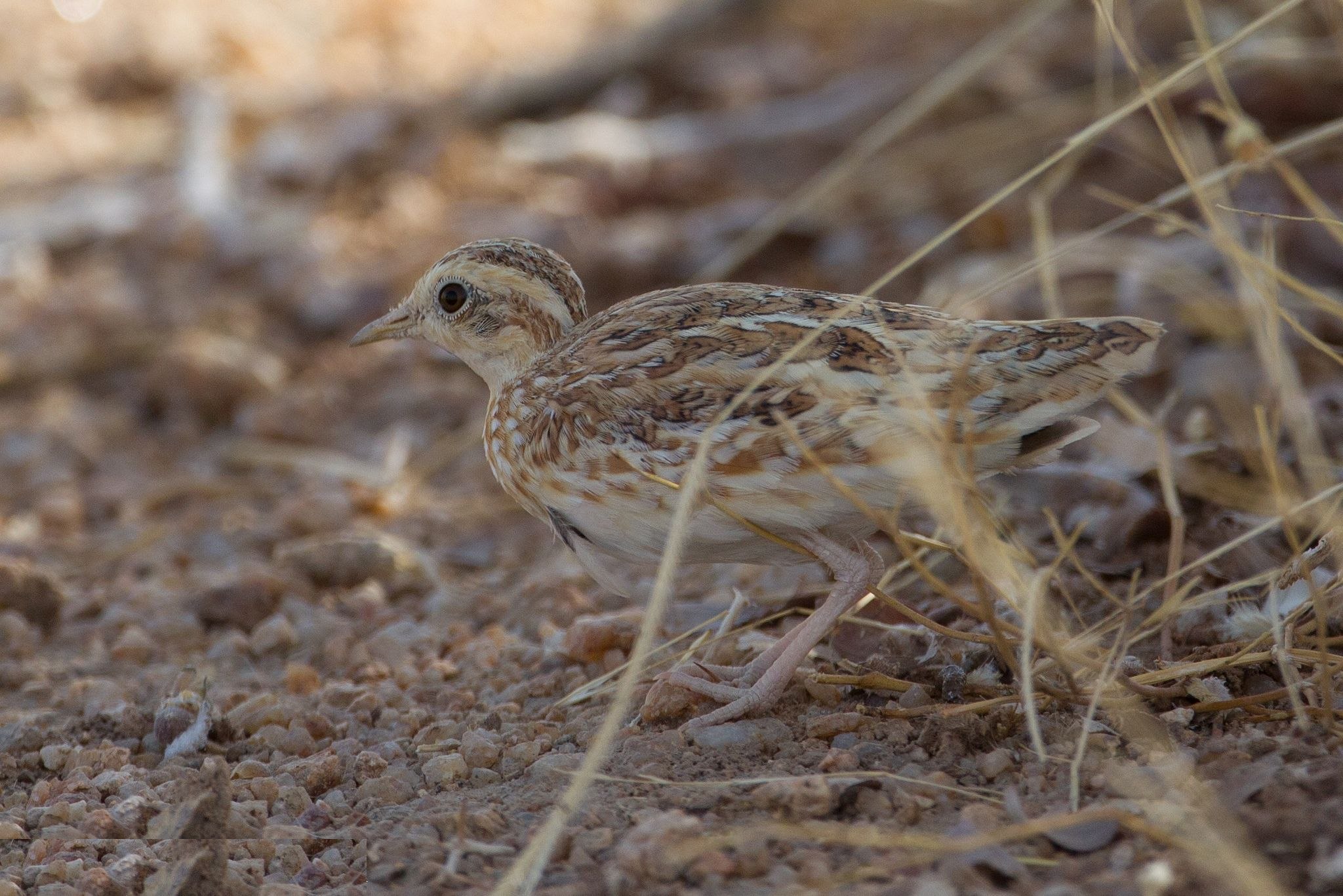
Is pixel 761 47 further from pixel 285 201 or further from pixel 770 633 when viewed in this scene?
pixel 770 633

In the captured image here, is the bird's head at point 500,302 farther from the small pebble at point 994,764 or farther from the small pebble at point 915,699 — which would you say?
the small pebble at point 994,764

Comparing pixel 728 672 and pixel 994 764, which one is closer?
pixel 994 764

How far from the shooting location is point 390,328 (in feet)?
14.9

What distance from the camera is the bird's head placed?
4.28m

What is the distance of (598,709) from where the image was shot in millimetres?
3934

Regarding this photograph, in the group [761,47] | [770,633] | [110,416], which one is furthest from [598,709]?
[761,47]

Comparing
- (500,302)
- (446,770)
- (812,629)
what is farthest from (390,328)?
(812,629)

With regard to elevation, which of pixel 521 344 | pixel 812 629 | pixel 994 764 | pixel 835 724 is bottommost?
pixel 994 764

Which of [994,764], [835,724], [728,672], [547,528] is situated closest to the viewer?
[994,764]

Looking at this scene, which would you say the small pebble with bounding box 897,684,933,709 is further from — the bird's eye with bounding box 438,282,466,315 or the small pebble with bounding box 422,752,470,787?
the bird's eye with bounding box 438,282,466,315

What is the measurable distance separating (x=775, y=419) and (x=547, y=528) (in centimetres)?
270

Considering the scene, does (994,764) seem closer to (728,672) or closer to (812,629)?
(812,629)

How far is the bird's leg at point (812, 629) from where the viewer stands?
3.66 meters

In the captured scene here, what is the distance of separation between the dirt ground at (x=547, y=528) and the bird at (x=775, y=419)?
0.30 metres
